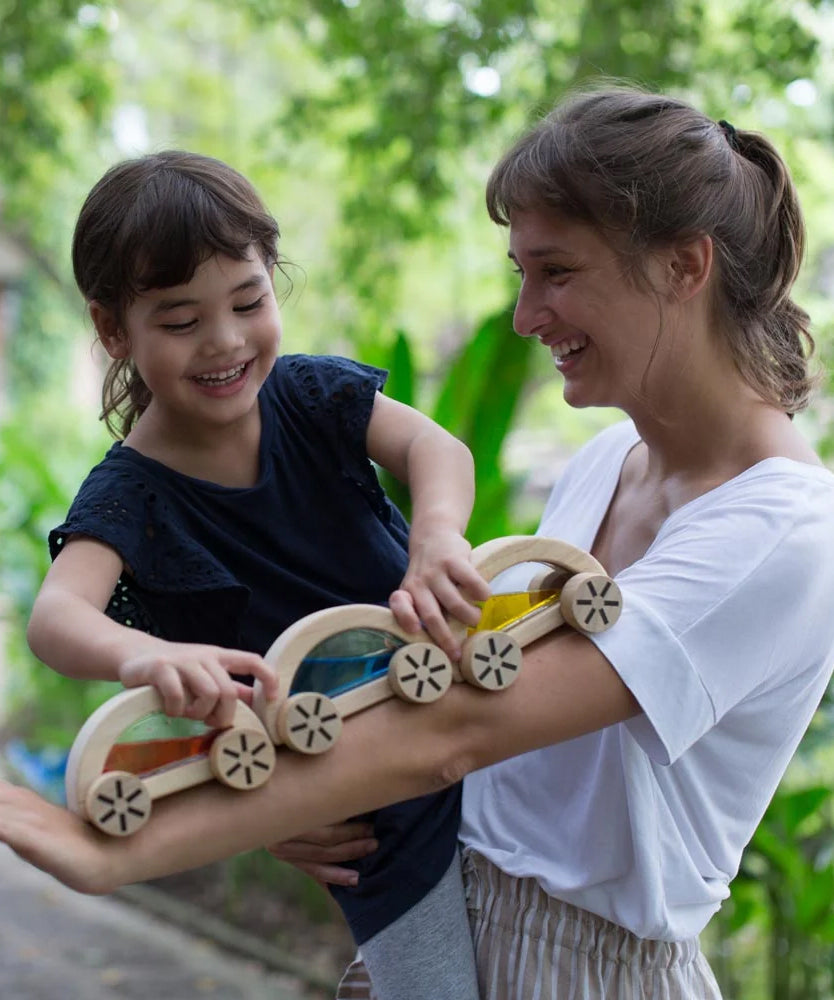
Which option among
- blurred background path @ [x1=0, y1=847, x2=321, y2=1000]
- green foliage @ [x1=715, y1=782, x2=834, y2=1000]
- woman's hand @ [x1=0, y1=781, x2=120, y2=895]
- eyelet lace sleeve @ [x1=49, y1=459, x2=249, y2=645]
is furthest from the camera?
blurred background path @ [x1=0, y1=847, x2=321, y2=1000]

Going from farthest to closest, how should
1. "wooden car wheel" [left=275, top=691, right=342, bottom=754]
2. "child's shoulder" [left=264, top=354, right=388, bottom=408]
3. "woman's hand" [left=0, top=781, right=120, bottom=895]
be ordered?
1. "child's shoulder" [left=264, top=354, right=388, bottom=408]
2. "wooden car wheel" [left=275, top=691, right=342, bottom=754]
3. "woman's hand" [left=0, top=781, right=120, bottom=895]

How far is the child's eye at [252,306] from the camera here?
59.6 inches

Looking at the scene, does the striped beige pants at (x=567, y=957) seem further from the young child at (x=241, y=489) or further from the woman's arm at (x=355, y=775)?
the woman's arm at (x=355, y=775)

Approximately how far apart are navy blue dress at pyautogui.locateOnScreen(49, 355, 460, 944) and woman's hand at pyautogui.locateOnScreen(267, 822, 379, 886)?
20 millimetres

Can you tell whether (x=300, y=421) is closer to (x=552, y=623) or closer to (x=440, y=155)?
(x=552, y=623)

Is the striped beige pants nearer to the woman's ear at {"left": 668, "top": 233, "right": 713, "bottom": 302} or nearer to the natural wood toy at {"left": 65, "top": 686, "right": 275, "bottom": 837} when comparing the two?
the natural wood toy at {"left": 65, "top": 686, "right": 275, "bottom": 837}

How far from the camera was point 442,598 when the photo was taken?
129 centimetres

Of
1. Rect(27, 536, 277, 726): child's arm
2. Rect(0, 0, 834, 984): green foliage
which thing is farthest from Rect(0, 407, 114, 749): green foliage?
Rect(27, 536, 277, 726): child's arm

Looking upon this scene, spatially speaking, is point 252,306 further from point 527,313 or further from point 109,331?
point 527,313

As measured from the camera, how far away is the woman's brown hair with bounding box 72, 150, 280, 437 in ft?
4.80

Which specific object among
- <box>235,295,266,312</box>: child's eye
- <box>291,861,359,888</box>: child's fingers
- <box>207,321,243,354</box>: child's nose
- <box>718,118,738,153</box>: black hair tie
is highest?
<box>718,118,738,153</box>: black hair tie

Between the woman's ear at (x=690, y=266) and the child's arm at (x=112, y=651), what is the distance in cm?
76

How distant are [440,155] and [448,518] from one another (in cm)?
442

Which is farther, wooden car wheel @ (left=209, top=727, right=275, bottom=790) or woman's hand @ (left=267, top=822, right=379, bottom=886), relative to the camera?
woman's hand @ (left=267, top=822, right=379, bottom=886)
